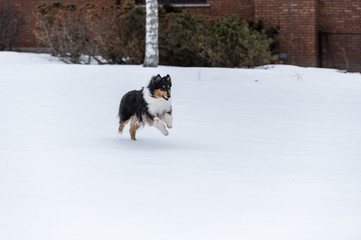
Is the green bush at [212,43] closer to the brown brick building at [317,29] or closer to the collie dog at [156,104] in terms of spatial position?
the brown brick building at [317,29]

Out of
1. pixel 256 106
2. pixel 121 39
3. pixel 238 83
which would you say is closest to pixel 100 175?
pixel 256 106

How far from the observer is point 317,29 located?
2011cm

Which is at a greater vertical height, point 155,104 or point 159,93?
point 159,93

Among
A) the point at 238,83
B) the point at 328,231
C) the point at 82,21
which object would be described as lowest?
the point at 328,231

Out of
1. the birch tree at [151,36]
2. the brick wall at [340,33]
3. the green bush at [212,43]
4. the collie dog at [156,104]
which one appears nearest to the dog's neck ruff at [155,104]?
the collie dog at [156,104]

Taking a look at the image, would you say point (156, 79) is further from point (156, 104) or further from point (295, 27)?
point (295, 27)

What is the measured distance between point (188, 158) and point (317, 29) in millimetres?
10940

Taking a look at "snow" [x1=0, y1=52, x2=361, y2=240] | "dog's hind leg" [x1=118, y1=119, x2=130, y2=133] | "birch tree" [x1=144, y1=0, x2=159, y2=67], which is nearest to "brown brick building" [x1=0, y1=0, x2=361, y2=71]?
"snow" [x1=0, y1=52, x2=361, y2=240]

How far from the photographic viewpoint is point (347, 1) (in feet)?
65.9

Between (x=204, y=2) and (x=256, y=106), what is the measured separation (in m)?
7.66

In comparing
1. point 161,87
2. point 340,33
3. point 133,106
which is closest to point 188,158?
point 161,87

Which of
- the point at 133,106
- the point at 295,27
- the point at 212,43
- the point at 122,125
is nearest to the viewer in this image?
the point at 133,106

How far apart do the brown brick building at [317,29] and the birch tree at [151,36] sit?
3.45m

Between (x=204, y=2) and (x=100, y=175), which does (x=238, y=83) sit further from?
(x=100, y=175)
